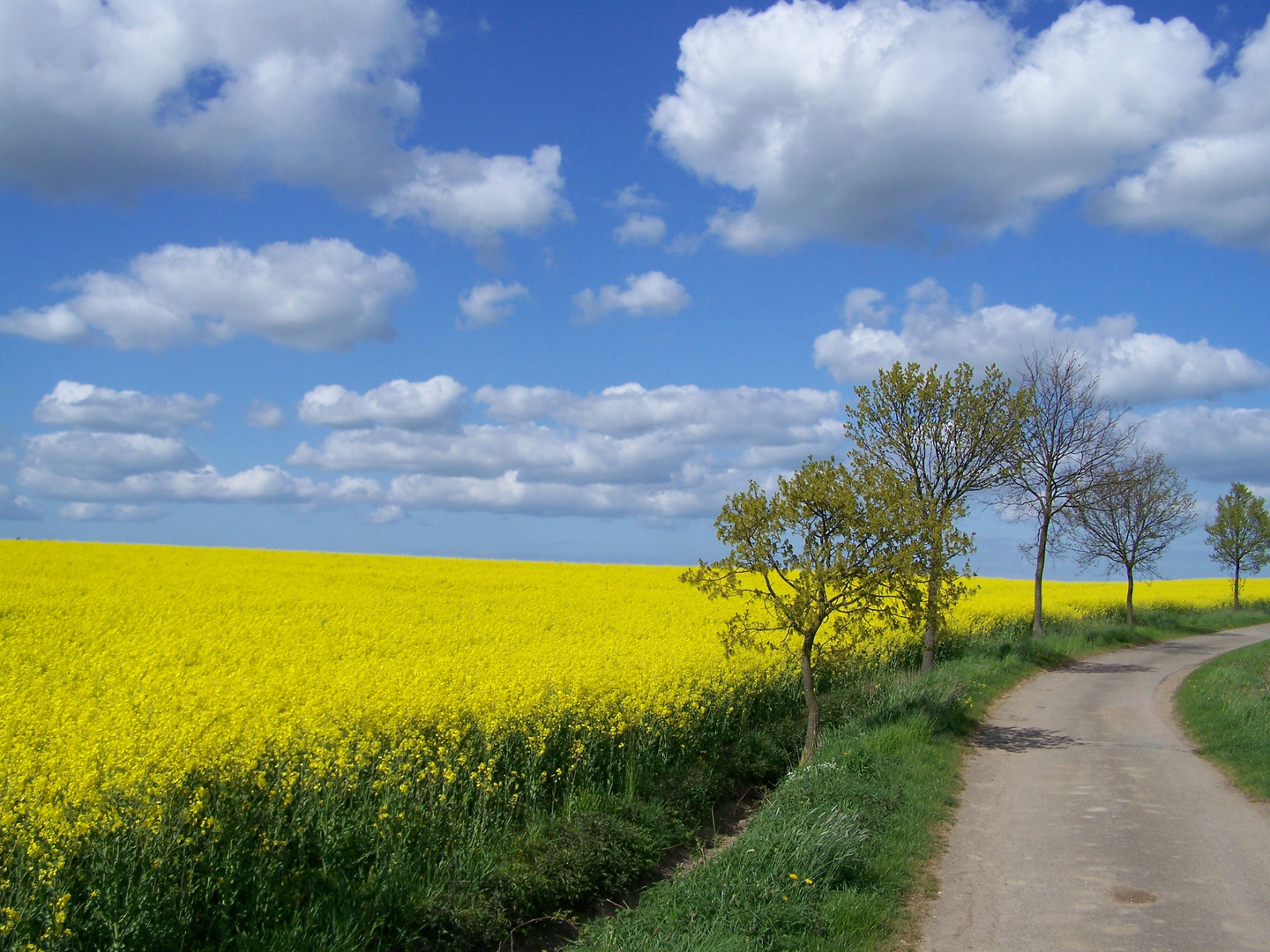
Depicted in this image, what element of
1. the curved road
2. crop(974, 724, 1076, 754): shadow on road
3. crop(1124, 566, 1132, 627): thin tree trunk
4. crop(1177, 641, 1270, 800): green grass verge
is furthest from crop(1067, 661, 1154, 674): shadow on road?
crop(1124, 566, 1132, 627): thin tree trunk

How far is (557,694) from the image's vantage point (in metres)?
10.1

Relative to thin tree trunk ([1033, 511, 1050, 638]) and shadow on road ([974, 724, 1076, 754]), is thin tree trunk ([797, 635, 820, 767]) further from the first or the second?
A: thin tree trunk ([1033, 511, 1050, 638])

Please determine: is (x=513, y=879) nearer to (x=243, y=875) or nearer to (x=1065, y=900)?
(x=243, y=875)

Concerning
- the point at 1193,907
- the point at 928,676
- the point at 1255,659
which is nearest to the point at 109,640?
the point at 928,676

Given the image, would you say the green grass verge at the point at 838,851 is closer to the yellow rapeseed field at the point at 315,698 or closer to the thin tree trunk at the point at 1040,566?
the yellow rapeseed field at the point at 315,698

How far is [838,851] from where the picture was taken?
7.11 meters

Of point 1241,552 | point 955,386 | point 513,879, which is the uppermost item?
point 955,386

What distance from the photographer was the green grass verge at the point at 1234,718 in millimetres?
10844

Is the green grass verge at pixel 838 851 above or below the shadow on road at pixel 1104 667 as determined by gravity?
above

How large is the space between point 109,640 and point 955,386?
17.7 m

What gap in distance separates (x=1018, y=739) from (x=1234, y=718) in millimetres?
3546

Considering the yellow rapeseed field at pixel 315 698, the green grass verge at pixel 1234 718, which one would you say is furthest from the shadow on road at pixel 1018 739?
the yellow rapeseed field at pixel 315 698

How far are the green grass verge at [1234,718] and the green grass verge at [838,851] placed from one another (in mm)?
536

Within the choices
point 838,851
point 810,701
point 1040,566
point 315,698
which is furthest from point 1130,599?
point 315,698
